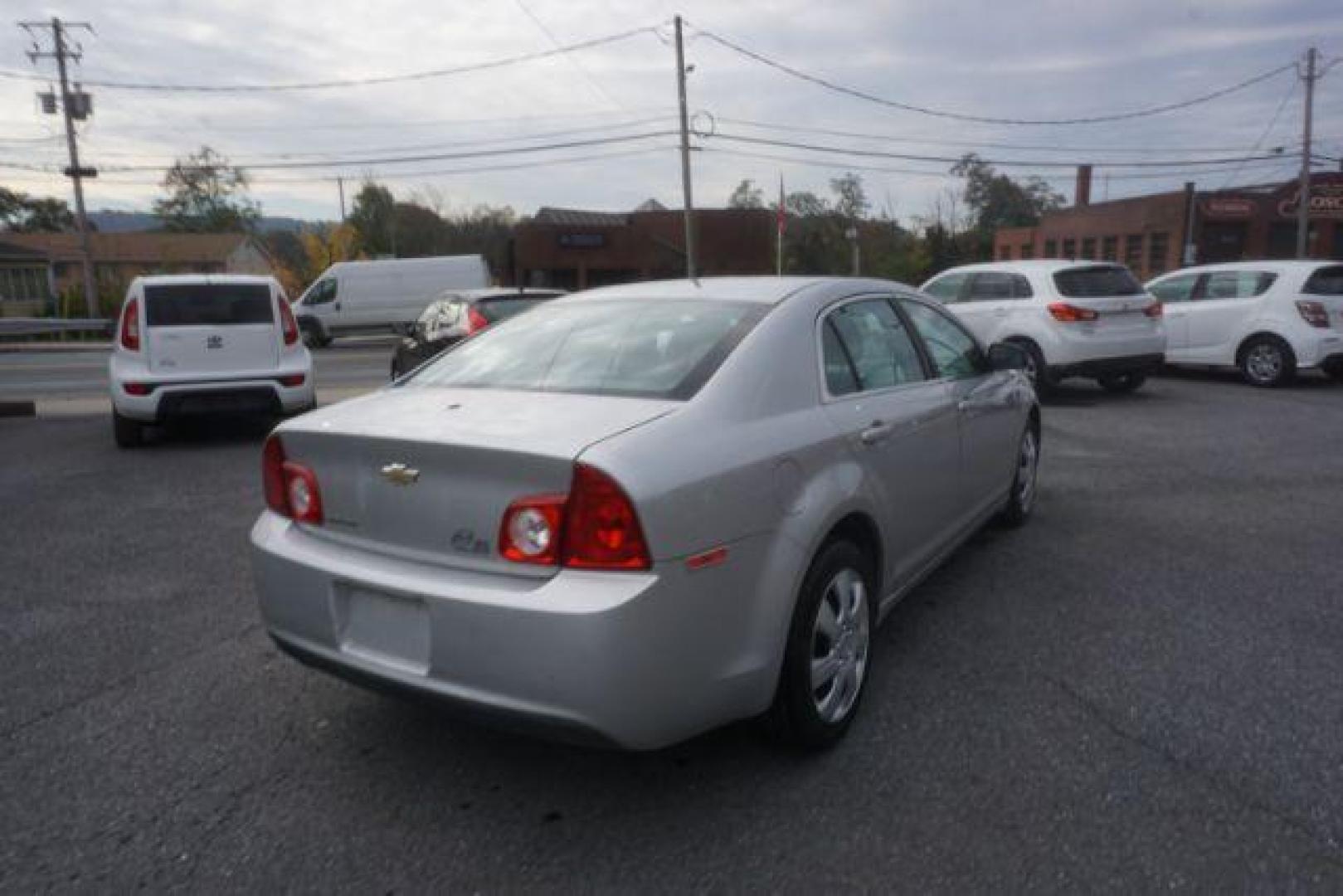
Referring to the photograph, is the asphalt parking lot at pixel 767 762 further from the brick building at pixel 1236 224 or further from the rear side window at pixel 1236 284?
the brick building at pixel 1236 224

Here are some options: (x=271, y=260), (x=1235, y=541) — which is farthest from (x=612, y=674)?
(x=271, y=260)

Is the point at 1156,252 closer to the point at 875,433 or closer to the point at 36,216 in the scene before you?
the point at 875,433

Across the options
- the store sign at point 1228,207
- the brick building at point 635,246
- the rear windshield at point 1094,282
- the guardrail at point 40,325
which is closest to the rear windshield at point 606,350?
the rear windshield at point 1094,282

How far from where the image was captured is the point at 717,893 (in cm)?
232

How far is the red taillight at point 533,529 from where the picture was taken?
2.39 metres

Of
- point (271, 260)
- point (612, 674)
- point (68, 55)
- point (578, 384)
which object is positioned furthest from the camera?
point (271, 260)

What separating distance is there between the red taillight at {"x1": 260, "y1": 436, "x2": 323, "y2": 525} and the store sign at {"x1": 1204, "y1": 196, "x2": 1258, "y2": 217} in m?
48.0

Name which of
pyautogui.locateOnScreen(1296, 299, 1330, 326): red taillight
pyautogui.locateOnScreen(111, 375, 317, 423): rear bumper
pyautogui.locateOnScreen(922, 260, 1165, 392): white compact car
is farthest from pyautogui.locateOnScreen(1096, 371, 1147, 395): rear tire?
pyautogui.locateOnScreen(111, 375, 317, 423): rear bumper

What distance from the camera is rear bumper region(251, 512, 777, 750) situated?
2.31 meters

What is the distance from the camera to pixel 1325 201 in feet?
139

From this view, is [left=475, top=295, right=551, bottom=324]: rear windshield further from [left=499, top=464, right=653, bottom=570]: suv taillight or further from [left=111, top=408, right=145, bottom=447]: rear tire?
[left=499, top=464, right=653, bottom=570]: suv taillight

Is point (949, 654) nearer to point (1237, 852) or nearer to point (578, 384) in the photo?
point (1237, 852)

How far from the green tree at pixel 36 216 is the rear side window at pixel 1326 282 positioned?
272ft

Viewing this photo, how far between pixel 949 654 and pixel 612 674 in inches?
76.0
